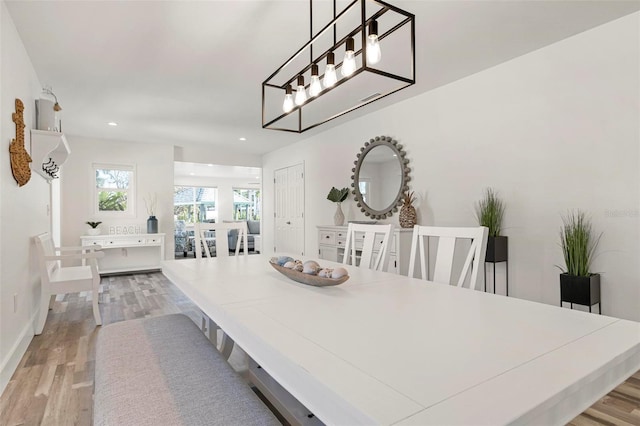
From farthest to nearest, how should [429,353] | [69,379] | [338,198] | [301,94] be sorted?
1. [338,198]
2. [69,379]
3. [301,94]
4. [429,353]

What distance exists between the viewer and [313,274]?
152 centimetres

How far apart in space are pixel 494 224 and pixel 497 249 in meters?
0.22

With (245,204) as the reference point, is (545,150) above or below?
above

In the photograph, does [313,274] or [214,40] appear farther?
[214,40]

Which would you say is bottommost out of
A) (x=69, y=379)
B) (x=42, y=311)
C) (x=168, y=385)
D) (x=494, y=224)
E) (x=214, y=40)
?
(x=69, y=379)

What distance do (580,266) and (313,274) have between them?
1.98m

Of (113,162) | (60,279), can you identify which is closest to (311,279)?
(60,279)

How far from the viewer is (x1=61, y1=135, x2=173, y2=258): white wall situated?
551 centimetres

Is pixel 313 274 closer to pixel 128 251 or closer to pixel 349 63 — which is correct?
pixel 349 63

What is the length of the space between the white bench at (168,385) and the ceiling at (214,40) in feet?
6.48

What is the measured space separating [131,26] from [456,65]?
8.48 feet

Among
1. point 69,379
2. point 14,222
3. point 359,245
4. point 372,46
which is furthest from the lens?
point 359,245

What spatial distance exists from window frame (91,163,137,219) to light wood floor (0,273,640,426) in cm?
222

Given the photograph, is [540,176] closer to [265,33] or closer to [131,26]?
[265,33]
